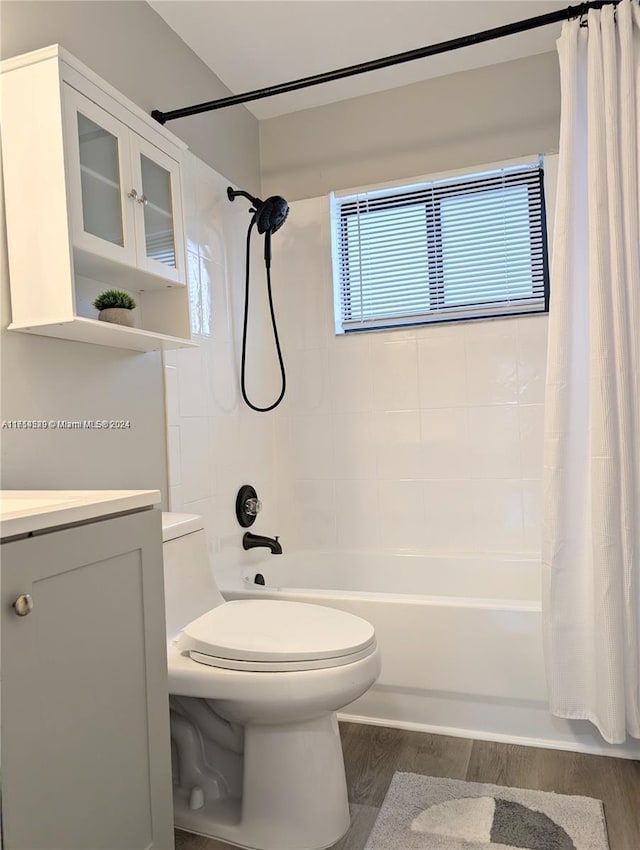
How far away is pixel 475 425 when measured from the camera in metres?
2.63

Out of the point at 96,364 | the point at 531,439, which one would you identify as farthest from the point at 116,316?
the point at 531,439

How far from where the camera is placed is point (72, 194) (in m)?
1.47

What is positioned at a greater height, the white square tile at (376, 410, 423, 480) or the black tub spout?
the white square tile at (376, 410, 423, 480)

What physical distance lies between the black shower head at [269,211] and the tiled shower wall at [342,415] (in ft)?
0.40

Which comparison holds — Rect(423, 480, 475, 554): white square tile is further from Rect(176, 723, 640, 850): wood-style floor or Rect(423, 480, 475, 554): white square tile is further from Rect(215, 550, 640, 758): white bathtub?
Rect(176, 723, 640, 850): wood-style floor

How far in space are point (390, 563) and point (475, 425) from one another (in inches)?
27.4

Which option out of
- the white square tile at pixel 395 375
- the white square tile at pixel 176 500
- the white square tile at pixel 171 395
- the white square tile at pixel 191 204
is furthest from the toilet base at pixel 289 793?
the white square tile at pixel 191 204

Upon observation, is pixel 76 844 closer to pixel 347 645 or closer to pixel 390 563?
pixel 347 645

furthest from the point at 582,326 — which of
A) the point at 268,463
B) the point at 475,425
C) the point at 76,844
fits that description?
the point at 76,844

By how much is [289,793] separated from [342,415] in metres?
1.63

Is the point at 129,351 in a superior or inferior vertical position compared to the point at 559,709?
superior

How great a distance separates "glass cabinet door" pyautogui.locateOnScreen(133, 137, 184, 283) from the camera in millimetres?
1729

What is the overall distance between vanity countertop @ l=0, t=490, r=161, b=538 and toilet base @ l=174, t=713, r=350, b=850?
29.1 inches

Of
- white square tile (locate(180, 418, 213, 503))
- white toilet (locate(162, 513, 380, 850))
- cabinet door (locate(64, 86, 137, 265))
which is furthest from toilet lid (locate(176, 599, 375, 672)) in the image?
cabinet door (locate(64, 86, 137, 265))
